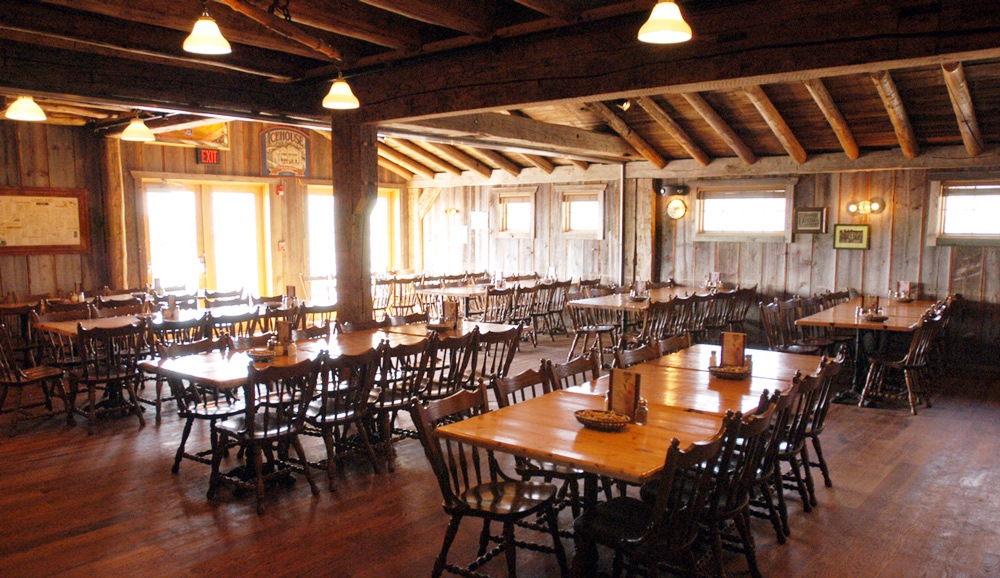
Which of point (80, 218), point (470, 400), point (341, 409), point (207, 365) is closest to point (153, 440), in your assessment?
point (207, 365)

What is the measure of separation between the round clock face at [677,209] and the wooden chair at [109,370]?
6.96 metres

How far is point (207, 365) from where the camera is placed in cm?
450

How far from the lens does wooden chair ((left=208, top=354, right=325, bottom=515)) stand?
4.02m

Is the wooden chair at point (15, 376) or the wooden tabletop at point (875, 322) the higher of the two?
the wooden tabletop at point (875, 322)

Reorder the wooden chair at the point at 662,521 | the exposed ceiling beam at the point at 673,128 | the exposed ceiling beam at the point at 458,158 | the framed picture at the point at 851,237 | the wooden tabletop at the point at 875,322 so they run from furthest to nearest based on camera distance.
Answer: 1. the exposed ceiling beam at the point at 458,158
2. the framed picture at the point at 851,237
3. the exposed ceiling beam at the point at 673,128
4. the wooden tabletop at the point at 875,322
5. the wooden chair at the point at 662,521

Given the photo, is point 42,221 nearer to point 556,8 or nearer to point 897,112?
point 556,8

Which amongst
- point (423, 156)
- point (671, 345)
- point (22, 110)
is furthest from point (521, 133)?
point (22, 110)

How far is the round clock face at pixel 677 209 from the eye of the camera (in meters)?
10.1

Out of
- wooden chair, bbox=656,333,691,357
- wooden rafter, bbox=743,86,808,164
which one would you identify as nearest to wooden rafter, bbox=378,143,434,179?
wooden rafter, bbox=743,86,808,164

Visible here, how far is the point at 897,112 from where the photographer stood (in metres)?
7.14

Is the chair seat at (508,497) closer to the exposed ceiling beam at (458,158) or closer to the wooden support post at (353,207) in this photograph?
the wooden support post at (353,207)

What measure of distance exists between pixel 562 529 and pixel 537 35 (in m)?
3.33

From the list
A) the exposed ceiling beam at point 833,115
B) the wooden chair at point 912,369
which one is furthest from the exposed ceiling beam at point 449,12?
the wooden chair at point 912,369

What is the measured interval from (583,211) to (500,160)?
Answer: 1.58 meters
